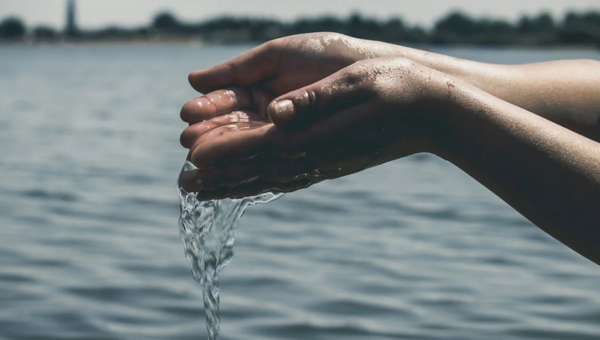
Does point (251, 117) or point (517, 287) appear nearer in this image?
point (251, 117)

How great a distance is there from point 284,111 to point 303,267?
15.9 ft

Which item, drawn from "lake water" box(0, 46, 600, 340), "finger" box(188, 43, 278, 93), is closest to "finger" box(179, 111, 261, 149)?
"finger" box(188, 43, 278, 93)

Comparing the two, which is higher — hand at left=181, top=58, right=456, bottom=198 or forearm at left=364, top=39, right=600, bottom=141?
forearm at left=364, top=39, right=600, bottom=141

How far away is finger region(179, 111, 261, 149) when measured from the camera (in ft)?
10.1

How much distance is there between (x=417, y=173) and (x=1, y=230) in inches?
264

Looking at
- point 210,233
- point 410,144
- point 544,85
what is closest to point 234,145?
point 410,144

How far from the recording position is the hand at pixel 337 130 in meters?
2.54

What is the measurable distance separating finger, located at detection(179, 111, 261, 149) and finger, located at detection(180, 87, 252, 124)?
0.10 feet

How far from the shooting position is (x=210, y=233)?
3791mm

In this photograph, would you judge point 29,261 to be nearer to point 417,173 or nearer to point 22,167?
point 22,167

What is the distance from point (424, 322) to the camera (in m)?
5.96

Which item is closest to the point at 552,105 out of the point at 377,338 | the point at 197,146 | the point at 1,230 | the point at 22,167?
the point at 197,146

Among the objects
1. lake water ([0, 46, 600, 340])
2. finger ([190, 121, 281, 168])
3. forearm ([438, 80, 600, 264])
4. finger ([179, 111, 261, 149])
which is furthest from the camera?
lake water ([0, 46, 600, 340])

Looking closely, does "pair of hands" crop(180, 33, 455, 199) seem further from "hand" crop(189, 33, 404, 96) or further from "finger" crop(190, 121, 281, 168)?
"hand" crop(189, 33, 404, 96)
